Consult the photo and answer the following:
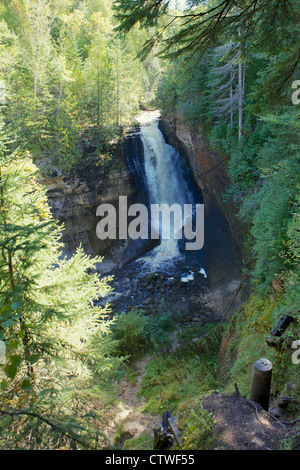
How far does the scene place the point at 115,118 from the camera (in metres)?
19.0

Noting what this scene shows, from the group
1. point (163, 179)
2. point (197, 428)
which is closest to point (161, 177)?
point (163, 179)

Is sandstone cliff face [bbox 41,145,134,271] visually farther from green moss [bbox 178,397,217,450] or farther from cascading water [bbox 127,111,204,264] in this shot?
green moss [bbox 178,397,217,450]

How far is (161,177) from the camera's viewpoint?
64.0 ft

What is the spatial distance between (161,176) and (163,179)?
0.27 meters

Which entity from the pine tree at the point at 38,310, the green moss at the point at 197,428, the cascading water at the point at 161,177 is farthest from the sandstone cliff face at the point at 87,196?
the green moss at the point at 197,428

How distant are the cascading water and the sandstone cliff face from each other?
1.27 m

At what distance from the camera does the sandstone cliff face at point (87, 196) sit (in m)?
16.5

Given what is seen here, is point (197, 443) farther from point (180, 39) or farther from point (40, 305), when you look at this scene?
point (180, 39)

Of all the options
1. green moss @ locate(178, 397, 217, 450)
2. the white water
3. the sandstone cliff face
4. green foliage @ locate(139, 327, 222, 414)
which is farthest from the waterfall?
green moss @ locate(178, 397, 217, 450)

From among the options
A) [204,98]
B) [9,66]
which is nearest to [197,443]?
[204,98]

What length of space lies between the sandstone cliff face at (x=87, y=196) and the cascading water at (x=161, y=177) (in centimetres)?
127

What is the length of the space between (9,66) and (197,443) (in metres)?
18.0

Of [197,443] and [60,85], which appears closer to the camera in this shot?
[197,443]

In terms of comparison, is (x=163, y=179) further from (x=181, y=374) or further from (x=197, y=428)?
(x=197, y=428)
